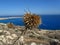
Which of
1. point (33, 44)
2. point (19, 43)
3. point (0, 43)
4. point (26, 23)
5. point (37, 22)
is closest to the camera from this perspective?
point (26, 23)

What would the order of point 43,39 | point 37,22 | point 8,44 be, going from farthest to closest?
1. point 43,39
2. point 8,44
3. point 37,22

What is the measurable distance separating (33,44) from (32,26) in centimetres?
1388

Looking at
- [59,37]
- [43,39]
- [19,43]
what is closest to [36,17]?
[19,43]

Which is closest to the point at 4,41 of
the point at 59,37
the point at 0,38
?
the point at 0,38

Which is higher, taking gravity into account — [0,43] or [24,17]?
[24,17]

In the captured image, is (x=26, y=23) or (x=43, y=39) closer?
(x=26, y=23)

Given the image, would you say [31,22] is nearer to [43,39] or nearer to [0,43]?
[0,43]

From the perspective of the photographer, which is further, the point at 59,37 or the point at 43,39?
the point at 59,37

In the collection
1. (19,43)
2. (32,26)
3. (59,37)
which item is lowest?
(59,37)

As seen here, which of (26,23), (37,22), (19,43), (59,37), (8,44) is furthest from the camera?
(59,37)

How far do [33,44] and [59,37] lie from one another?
680 centimetres

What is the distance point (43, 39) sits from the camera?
81.8ft

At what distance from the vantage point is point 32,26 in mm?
7816

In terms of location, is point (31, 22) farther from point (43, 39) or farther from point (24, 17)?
point (43, 39)
